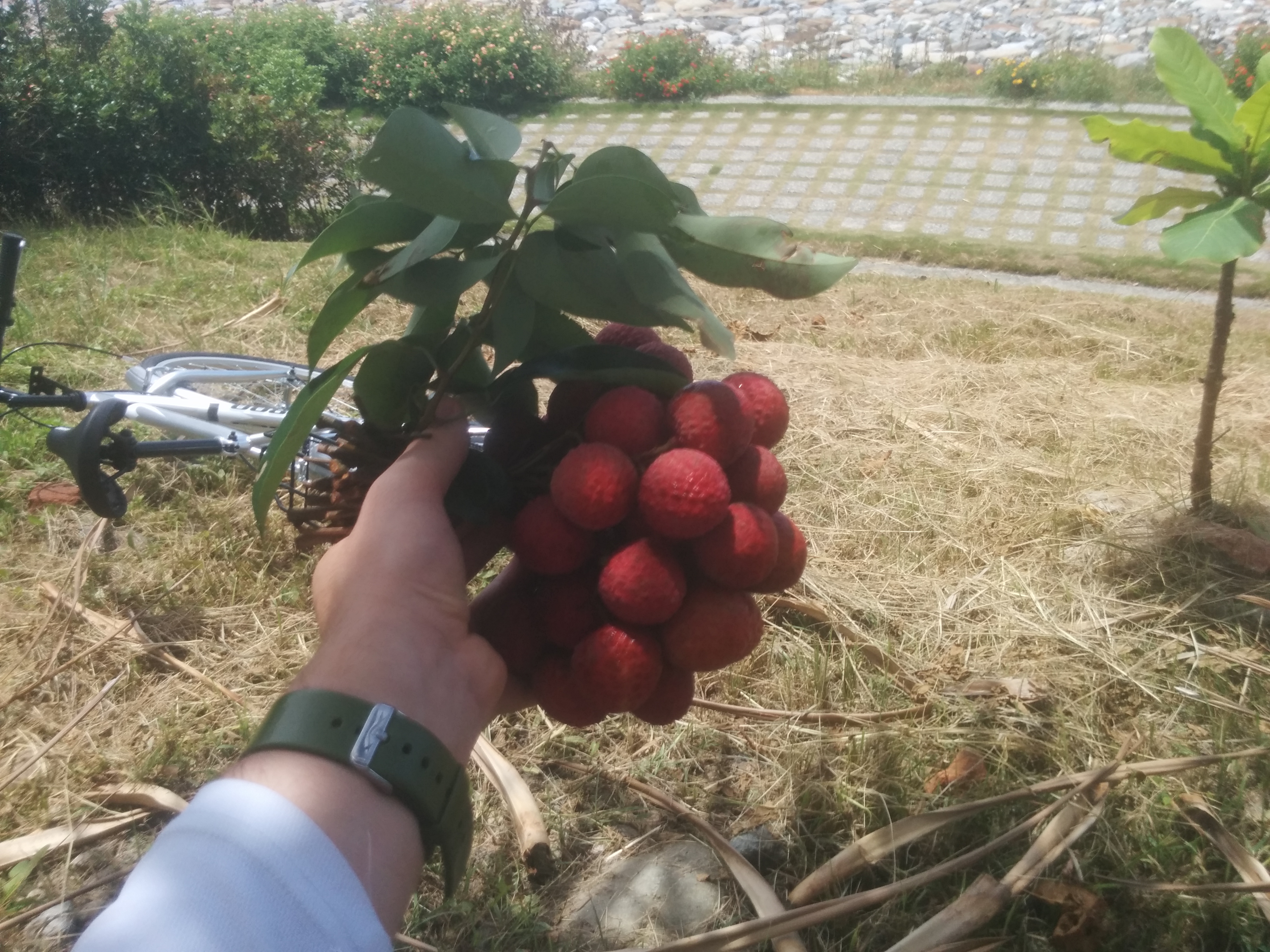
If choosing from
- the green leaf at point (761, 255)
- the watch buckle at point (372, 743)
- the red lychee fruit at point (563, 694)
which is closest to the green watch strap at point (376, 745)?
the watch buckle at point (372, 743)

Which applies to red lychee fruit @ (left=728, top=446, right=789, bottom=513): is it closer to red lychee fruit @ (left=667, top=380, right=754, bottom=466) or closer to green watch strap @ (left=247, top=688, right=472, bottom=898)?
red lychee fruit @ (left=667, top=380, right=754, bottom=466)

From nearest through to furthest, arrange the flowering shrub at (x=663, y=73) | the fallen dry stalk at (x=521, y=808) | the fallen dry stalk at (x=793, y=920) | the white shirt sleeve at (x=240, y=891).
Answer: the white shirt sleeve at (x=240, y=891), the fallen dry stalk at (x=793, y=920), the fallen dry stalk at (x=521, y=808), the flowering shrub at (x=663, y=73)

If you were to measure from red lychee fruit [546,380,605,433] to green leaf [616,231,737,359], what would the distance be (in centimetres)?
10

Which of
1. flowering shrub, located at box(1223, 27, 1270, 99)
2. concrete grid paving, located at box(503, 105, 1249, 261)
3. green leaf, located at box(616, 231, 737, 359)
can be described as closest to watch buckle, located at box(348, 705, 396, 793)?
green leaf, located at box(616, 231, 737, 359)

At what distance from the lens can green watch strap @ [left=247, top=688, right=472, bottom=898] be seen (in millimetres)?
838

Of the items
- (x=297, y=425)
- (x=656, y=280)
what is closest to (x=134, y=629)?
(x=297, y=425)

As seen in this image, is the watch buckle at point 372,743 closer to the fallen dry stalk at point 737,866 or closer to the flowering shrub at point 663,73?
the fallen dry stalk at point 737,866

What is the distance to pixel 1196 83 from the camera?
6.38 ft

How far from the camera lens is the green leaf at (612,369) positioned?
0.91 m

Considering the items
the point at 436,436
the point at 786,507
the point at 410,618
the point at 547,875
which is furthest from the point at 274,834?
the point at 786,507

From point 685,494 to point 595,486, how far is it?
8 centimetres

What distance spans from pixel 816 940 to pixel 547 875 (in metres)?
0.42

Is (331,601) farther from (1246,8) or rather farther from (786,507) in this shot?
(1246,8)

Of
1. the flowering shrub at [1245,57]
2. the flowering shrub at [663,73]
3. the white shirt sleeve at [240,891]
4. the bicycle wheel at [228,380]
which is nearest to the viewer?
the white shirt sleeve at [240,891]
